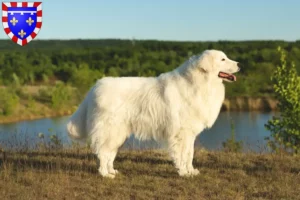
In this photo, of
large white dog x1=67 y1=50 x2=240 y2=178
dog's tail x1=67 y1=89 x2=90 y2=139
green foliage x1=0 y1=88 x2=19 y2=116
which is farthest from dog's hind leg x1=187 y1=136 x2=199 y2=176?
green foliage x1=0 y1=88 x2=19 y2=116

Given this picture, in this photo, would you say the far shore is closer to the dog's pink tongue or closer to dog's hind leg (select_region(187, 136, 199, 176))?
dog's hind leg (select_region(187, 136, 199, 176))

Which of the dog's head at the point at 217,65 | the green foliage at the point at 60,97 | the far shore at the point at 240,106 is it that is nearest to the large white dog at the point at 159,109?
the dog's head at the point at 217,65

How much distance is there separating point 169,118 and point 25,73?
58.8 metres

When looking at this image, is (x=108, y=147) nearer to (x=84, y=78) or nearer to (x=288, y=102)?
(x=288, y=102)

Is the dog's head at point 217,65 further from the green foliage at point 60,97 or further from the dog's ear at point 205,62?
the green foliage at point 60,97

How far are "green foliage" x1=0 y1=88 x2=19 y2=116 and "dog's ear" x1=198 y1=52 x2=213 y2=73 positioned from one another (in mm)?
42050

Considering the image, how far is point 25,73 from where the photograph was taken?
207ft

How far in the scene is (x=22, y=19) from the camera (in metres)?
9.45

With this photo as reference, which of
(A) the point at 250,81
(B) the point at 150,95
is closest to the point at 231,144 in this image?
(B) the point at 150,95

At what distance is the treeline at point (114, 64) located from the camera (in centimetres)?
5606

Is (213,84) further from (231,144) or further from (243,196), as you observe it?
(231,144)

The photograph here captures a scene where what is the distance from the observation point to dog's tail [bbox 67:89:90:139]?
721 centimetres

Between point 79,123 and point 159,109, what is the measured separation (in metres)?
1.27

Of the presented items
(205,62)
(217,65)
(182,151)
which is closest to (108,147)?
(182,151)
